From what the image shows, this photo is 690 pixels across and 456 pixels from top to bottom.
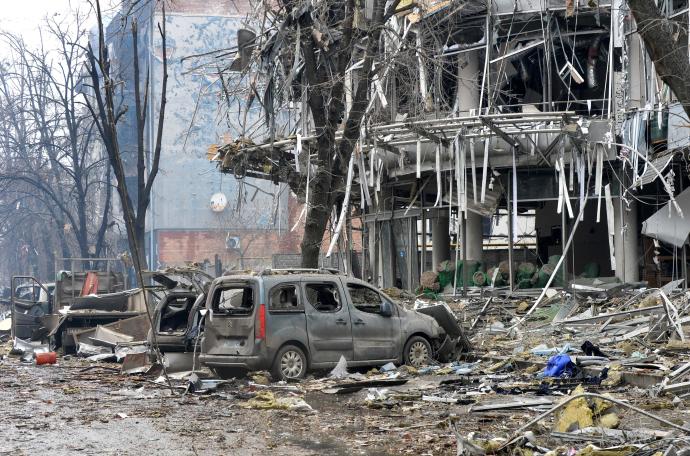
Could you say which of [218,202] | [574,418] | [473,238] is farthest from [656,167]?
[218,202]

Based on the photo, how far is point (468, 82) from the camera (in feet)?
91.7

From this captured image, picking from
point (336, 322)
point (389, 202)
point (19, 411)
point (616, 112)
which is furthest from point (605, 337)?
point (389, 202)

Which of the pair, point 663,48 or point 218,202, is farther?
point 218,202

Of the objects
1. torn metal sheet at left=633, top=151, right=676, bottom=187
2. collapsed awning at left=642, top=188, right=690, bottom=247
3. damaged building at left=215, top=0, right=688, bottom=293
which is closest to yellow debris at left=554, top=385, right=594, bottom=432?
damaged building at left=215, top=0, right=688, bottom=293

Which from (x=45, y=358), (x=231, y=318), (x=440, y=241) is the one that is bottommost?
(x=45, y=358)

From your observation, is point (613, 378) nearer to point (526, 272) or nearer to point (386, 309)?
point (386, 309)

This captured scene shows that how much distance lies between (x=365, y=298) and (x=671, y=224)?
1080 centimetres

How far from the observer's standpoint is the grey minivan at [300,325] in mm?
15258

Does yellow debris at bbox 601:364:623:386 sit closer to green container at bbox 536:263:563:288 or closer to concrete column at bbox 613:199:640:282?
green container at bbox 536:263:563:288

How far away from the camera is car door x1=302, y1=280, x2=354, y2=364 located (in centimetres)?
1572

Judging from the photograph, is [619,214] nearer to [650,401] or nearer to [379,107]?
[379,107]

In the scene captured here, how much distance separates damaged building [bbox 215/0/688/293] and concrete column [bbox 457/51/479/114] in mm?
40

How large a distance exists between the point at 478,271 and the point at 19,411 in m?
16.5

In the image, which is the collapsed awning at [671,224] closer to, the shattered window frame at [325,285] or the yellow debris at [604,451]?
the shattered window frame at [325,285]
